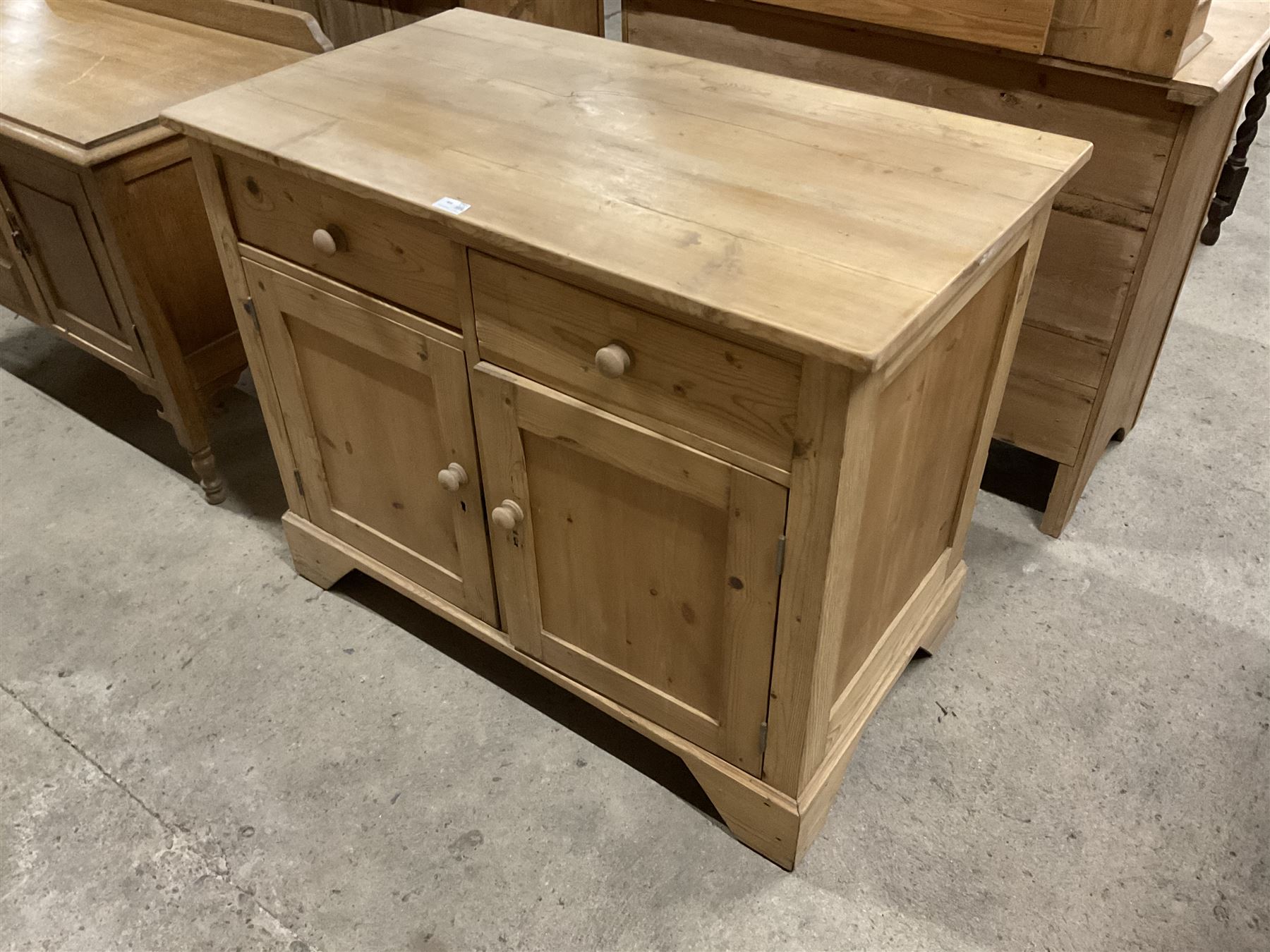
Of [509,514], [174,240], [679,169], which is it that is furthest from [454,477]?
[174,240]

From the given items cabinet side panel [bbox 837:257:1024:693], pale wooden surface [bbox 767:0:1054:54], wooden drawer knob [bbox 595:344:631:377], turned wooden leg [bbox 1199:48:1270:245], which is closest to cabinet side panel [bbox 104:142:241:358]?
wooden drawer knob [bbox 595:344:631:377]

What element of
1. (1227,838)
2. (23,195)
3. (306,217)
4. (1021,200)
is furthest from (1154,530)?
(23,195)

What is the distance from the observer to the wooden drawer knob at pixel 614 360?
3.62 ft

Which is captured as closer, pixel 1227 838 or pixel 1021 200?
pixel 1021 200

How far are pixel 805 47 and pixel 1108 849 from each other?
1.37 metres

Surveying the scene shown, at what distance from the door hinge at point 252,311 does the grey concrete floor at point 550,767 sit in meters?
0.55

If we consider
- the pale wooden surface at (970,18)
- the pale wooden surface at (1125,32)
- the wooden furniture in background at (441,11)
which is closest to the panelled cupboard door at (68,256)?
the wooden furniture in background at (441,11)

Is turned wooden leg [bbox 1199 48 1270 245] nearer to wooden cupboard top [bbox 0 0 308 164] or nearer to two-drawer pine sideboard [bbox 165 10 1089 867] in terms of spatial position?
two-drawer pine sideboard [bbox 165 10 1089 867]

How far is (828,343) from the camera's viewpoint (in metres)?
0.91

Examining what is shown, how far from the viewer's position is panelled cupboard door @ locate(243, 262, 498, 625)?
138cm

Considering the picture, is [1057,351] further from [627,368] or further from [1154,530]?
[627,368]

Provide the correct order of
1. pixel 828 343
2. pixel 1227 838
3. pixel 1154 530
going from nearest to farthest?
pixel 828 343
pixel 1227 838
pixel 1154 530

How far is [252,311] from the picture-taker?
5.09ft

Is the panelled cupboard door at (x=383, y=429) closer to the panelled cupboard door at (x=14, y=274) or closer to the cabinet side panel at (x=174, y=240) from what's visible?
the cabinet side panel at (x=174, y=240)
